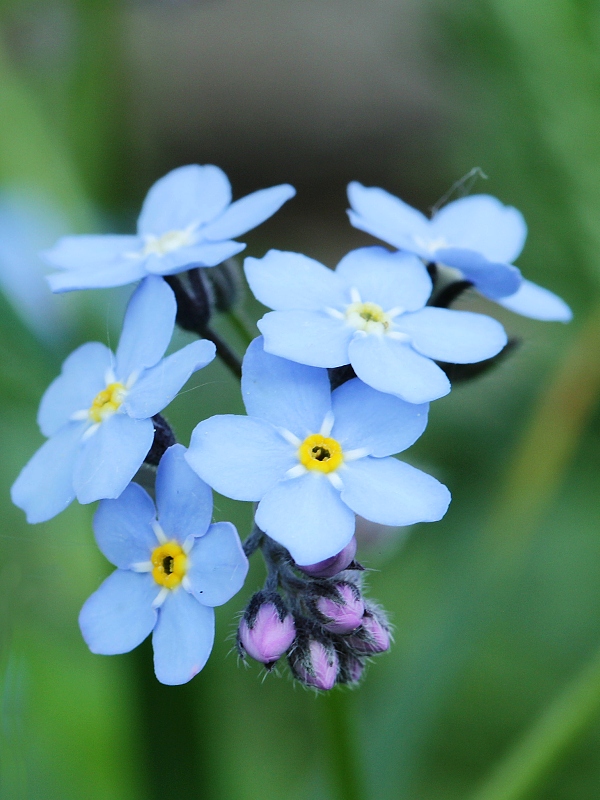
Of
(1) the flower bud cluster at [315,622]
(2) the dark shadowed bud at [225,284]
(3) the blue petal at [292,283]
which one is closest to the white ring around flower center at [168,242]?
(2) the dark shadowed bud at [225,284]

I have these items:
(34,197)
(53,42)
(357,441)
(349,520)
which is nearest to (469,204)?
(357,441)

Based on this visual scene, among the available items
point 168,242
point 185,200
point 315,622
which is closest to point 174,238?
point 168,242

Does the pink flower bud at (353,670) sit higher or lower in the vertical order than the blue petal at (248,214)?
lower

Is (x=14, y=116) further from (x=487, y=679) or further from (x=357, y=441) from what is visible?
(x=487, y=679)

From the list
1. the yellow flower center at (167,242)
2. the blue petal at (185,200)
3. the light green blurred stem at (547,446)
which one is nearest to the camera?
the yellow flower center at (167,242)

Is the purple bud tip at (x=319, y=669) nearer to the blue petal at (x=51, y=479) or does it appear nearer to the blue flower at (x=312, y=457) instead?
the blue flower at (x=312, y=457)

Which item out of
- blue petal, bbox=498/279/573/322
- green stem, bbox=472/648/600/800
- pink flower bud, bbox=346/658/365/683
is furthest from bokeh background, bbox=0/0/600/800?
pink flower bud, bbox=346/658/365/683

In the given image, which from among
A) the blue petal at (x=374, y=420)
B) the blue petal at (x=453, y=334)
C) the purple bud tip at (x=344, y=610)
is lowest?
the purple bud tip at (x=344, y=610)

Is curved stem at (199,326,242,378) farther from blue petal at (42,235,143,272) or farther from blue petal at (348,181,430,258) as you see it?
blue petal at (348,181,430,258)
